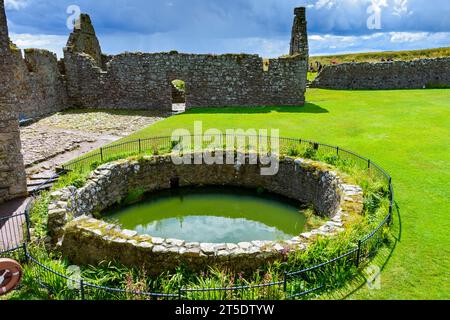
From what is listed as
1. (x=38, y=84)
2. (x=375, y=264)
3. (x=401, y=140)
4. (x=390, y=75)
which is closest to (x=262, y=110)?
(x=401, y=140)

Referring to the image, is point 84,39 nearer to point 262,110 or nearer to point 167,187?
point 262,110

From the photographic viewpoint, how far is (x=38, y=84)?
26297 mm

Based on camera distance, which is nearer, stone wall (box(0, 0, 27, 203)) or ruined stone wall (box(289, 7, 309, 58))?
stone wall (box(0, 0, 27, 203))

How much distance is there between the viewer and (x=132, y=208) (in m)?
15.3

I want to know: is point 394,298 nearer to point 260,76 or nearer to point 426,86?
point 260,76

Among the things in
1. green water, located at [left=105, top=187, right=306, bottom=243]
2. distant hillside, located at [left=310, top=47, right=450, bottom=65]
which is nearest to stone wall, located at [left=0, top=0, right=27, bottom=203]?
green water, located at [left=105, top=187, right=306, bottom=243]

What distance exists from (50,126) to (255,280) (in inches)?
750

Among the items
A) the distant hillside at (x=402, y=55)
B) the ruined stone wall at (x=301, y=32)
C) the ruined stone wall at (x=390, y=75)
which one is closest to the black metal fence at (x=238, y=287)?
the ruined stone wall at (x=301, y=32)

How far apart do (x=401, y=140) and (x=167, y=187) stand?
35.9ft

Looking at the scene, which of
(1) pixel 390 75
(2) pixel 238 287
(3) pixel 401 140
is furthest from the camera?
(1) pixel 390 75

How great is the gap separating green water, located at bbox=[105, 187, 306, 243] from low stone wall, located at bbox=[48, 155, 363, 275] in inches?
22.8

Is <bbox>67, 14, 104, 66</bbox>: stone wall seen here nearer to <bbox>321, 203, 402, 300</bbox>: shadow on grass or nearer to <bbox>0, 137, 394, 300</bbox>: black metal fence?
<bbox>0, 137, 394, 300</bbox>: black metal fence

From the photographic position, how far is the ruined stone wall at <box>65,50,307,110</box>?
1076 inches

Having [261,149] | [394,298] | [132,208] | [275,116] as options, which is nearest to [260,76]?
[275,116]
